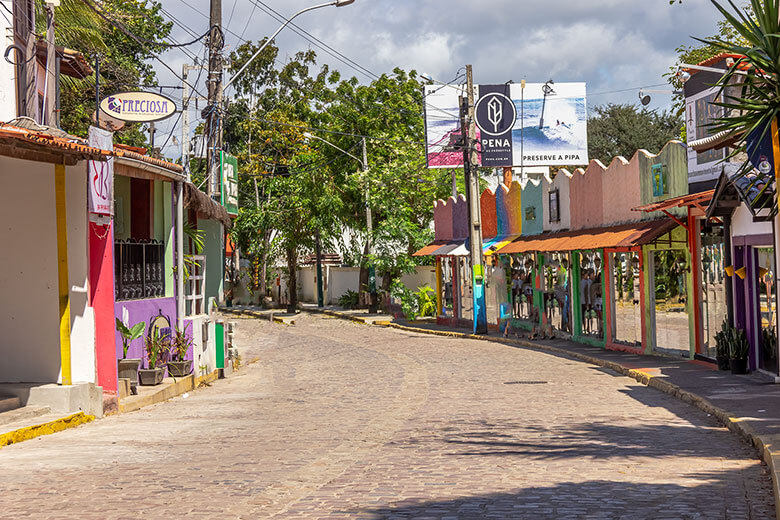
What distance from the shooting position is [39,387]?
43.3ft

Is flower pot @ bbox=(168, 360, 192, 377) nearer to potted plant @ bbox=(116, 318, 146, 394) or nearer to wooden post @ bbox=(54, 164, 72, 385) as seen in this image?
potted plant @ bbox=(116, 318, 146, 394)

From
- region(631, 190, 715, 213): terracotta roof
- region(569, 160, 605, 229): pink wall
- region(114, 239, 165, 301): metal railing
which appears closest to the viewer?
region(114, 239, 165, 301): metal railing

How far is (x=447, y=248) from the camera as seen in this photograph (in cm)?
3775

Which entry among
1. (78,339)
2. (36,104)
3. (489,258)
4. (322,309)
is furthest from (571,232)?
(322,309)

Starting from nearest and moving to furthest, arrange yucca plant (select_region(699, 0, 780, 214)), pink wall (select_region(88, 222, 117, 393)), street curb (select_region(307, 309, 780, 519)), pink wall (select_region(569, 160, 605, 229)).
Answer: street curb (select_region(307, 309, 780, 519)) < yucca plant (select_region(699, 0, 780, 214)) < pink wall (select_region(88, 222, 117, 393)) < pink wall (select_region(569, 160, 605, 229))

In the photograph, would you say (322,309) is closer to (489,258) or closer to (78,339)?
(489,258)

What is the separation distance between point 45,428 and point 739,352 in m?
11.6

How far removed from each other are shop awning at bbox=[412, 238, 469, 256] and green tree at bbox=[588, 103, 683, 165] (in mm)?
28572

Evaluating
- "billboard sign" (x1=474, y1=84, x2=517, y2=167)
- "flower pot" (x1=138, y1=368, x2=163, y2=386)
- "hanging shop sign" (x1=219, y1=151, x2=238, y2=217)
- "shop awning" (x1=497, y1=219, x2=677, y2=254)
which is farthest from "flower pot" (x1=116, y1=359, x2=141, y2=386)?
"billboard sign" (x1=474, y1=84, x2=517, y2=167)

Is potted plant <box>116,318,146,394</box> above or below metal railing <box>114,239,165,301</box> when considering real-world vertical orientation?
below

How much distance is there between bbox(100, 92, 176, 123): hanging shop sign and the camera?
53.5ft

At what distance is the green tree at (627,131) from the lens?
66.3m

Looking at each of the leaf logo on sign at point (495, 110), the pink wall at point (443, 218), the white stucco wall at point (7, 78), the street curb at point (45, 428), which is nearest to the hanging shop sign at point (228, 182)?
the white stucco wall at point (7, 78)

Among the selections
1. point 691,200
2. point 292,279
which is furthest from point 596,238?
point 292,279
